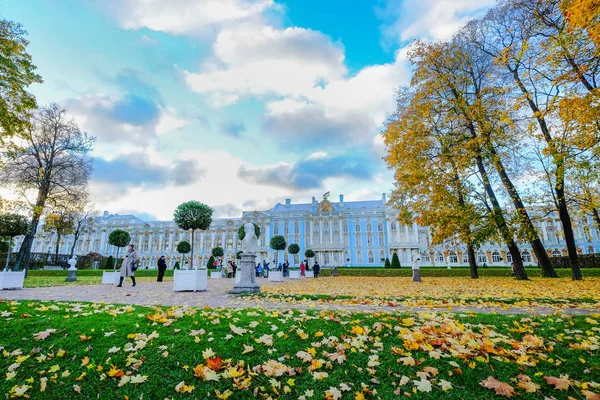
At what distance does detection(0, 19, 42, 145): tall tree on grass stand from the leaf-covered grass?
8744 mm

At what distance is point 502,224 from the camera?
1491cm

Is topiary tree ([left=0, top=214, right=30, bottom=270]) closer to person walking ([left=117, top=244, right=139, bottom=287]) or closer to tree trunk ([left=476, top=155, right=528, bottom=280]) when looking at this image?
person walking ([left=117, top=244, right=139, bottom=287])

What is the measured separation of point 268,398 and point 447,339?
2.54 metres

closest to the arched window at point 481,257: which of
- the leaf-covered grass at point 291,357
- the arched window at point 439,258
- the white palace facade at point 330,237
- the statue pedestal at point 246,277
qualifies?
the white palace facade at point 330,237

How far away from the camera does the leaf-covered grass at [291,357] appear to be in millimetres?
3104

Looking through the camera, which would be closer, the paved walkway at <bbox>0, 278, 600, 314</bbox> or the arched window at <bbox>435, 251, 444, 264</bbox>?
the paved walkway at <bbox>0, 278, 600, 314</bbox>

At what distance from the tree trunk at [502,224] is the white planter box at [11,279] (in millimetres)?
20401

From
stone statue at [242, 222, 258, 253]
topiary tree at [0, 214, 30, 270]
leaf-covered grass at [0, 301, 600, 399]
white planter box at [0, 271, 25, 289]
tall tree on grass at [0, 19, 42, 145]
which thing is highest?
tall tree on grass at [0, 19, 42, 145]

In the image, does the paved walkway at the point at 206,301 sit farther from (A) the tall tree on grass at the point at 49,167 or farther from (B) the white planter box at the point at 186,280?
(A) the tall tree on grass at the point at 49,167

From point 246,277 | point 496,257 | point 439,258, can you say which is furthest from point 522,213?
point 496,257

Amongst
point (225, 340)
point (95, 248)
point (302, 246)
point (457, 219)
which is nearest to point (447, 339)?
point (225, 340)

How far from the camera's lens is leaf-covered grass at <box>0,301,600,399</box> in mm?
3104

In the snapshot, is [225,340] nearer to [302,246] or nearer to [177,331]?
[177,331]

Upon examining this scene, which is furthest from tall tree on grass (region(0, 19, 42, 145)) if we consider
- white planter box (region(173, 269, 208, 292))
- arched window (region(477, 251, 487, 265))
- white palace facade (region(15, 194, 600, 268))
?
arched window (region(477, 251, 487, 265))
